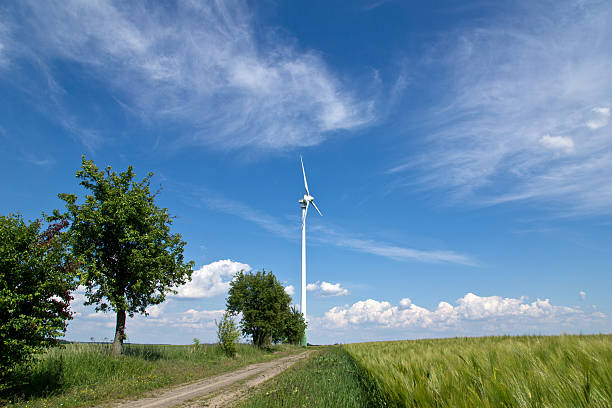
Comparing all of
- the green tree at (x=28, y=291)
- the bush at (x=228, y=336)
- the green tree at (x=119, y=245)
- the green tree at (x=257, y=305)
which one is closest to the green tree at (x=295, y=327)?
the green tree at (x=257, y=305)

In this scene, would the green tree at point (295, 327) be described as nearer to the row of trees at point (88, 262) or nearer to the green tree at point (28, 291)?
the row of trees at point (88, 262)

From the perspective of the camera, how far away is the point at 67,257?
15273 millimetres

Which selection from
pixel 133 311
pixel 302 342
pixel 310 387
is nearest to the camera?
pixel 310 387

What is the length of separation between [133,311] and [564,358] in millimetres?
26762

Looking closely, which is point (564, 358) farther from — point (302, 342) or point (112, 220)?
point (302, 342)

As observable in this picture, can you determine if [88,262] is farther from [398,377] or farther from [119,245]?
[398,377]

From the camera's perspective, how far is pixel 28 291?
43.7ft

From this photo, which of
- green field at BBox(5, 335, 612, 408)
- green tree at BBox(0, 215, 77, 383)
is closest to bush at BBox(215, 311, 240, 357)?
green field at BBox(5, 335, 612, 408)

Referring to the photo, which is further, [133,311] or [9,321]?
[133,311]

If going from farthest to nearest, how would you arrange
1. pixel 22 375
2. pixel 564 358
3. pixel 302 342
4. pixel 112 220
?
pixel 302 342 → pixel 112 220 → pixel 22 375 → pixel 564 358

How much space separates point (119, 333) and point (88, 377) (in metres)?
6.13

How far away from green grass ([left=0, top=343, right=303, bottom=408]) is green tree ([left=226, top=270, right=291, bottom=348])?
25.1 metres

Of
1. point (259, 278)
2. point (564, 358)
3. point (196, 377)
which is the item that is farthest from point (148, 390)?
point (259, 278)

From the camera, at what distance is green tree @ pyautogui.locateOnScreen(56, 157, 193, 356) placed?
23391mm
